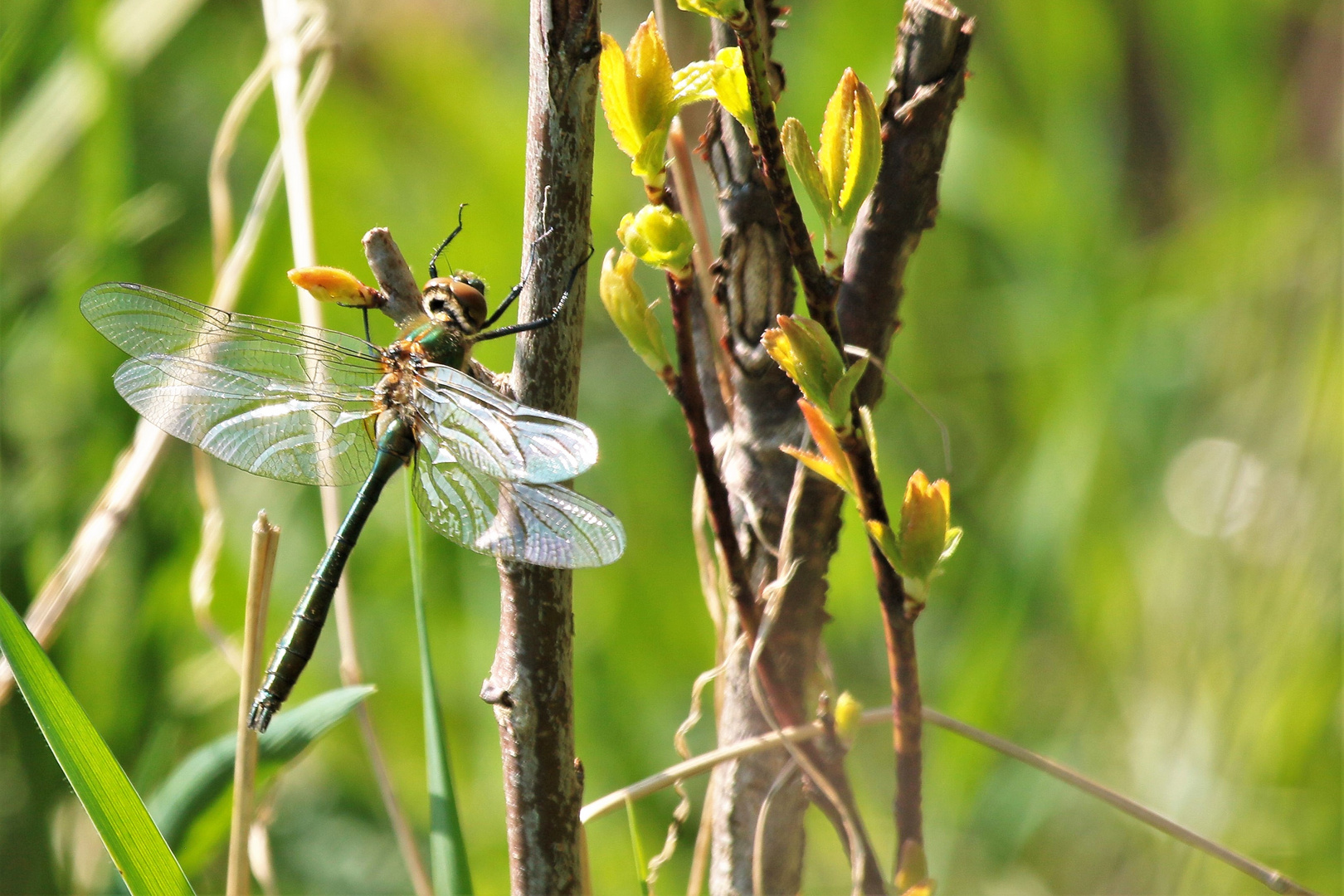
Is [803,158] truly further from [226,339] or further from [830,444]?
[226,339]

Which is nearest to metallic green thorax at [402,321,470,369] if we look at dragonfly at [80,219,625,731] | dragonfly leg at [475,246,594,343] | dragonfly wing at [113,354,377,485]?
dragonfly at [80,219,625,731]

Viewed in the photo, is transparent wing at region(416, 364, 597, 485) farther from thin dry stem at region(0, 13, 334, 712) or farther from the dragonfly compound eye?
thin dry stem at region(0, 13, 334, 712)

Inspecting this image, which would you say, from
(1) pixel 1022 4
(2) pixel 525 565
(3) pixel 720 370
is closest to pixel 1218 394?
(1) pixel 1022 4

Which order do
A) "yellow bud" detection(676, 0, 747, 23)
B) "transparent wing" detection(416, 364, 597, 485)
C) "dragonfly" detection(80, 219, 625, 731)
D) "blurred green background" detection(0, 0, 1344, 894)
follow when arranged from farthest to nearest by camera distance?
"blurred green background" detection(0, 0, 1344, 894), "dragonfly" detection(80, 219, 625, 731), "transparent wing" detection(416, 364, 597, 485), "yellow bud" detection(676, 0, 747, 23)

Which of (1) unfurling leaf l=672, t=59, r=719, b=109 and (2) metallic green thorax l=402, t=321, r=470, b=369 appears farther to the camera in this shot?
(2) metallic green thorax l=402, t=321, r=470, b=369

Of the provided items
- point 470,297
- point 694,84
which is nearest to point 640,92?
point 694,84

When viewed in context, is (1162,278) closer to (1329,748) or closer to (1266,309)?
(1266,309)
